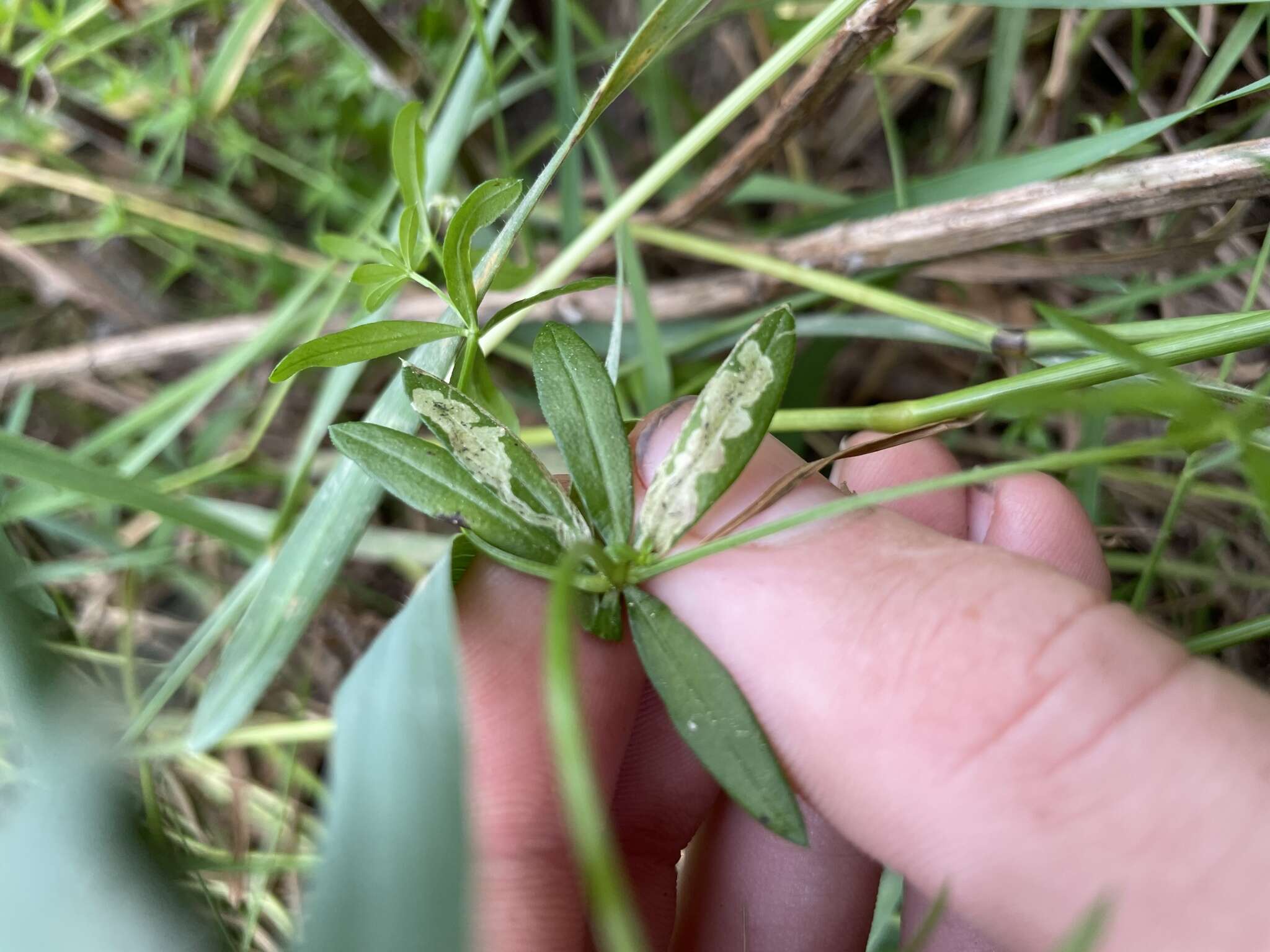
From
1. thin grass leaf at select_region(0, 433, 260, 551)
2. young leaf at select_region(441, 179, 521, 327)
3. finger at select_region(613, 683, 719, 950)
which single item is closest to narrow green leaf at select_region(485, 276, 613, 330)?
young leaf at select_region(441, 179, 521, 327)

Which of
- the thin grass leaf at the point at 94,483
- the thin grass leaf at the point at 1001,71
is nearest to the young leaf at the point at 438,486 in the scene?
the thin grass leaf at the point at 94,483

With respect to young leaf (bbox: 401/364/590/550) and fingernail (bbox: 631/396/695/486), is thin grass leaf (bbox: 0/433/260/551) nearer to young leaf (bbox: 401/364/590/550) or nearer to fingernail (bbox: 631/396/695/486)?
young leaf (bbox: 401/364/590/550)

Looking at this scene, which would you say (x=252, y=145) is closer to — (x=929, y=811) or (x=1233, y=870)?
(x=929, y=811)

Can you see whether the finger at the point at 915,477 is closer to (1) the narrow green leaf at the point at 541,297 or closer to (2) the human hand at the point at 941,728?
(2) the human hand at the point at 941,728

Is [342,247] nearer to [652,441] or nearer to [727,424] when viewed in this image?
[652,441]

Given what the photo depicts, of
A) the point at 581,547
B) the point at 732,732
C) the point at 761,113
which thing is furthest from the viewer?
the point at 761,113

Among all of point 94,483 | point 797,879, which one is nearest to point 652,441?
point 797,879

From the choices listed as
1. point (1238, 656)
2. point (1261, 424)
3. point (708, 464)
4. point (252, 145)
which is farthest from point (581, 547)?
point (252, 145)
